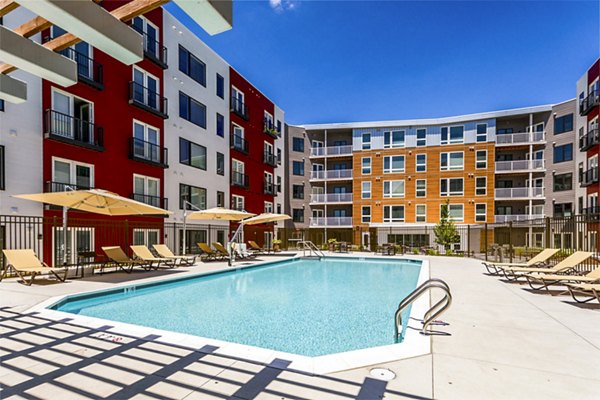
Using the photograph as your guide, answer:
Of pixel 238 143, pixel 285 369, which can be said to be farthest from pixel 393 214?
pixel 285 369

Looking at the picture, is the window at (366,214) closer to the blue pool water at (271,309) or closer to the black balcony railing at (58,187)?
the blue pool water at (271,309)

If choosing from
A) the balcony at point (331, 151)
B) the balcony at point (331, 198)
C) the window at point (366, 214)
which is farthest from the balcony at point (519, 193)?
the balcony at point (331, 151)

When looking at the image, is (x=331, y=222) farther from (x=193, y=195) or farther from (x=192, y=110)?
(x=192, y=110)

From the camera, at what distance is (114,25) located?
1882 mm

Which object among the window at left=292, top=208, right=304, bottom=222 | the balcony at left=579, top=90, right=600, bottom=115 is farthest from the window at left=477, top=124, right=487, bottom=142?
the window at left=292, top=208, right=304, bottom=222

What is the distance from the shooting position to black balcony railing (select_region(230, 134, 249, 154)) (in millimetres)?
22578

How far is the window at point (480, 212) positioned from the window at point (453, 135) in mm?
5694

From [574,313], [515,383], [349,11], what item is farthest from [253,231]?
[515,383]

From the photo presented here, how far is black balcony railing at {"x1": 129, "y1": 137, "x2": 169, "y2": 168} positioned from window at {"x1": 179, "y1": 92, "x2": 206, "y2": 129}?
2812mm

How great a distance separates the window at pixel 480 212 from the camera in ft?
84.9

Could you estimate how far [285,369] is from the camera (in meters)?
3.12

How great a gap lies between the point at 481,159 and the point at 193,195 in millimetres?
22760

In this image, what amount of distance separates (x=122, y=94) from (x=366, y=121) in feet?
66.1

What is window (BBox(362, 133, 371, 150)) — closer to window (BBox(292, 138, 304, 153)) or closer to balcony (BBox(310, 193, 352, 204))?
balcony (BBox(310, 193, 352, 204))
